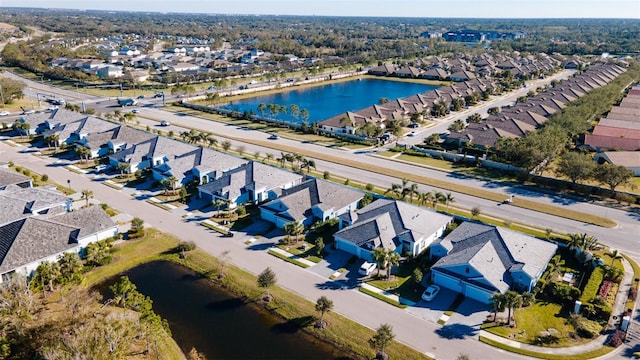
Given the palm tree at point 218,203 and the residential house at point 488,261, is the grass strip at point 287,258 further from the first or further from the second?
the residential house at point 488,261

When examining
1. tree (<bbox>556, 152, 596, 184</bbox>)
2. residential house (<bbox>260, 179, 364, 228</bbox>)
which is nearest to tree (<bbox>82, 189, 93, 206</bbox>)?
residential house (<bbox>260, 179, 364, 228</bbox>)

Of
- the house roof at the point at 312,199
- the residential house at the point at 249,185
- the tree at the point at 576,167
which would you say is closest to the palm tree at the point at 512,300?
the house roof at the point at 312,199

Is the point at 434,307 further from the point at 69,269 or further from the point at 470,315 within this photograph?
the point at 69,269

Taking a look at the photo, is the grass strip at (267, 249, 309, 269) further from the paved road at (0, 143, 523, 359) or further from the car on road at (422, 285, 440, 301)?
the car on road at (422, 285, 440, 301)

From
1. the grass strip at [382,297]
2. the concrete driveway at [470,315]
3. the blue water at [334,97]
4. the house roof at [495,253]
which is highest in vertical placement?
the blue water at [334,97]

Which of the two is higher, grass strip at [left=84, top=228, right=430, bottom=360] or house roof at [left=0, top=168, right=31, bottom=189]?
house roof at [left=0, top=168, right=31, bottom=189]

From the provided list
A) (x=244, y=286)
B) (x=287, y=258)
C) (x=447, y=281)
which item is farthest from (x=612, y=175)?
(x=244, y=286)

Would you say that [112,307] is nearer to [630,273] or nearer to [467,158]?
[630,273]
